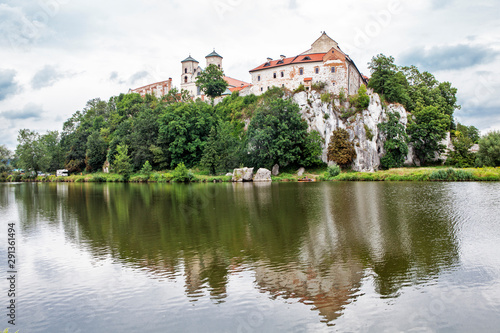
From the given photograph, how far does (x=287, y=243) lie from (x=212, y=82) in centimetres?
6246

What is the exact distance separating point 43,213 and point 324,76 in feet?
156

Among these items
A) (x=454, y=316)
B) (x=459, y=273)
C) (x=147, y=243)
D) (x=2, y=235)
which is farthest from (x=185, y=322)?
(x=2, y=235)

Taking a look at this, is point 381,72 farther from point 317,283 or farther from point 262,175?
point 317,283

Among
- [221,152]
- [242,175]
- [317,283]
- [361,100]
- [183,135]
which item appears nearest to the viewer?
[317,283]

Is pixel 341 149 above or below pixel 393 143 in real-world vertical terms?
below

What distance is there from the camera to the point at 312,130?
184 ft

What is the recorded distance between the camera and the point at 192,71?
90.1m

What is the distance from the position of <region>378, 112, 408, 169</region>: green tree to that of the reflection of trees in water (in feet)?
107

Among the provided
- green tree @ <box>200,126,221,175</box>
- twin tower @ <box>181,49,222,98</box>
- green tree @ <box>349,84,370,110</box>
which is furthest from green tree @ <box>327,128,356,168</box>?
twin tower @ <box>181,49,222,98</box>

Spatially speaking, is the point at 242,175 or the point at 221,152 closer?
the point at 242,175

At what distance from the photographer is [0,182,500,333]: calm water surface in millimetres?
7320

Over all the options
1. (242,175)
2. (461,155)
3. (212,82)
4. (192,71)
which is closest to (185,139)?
(242,175)

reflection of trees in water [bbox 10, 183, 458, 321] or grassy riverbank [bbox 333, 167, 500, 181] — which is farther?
grassy riverbank [bbox 333, 167, 500, 181]

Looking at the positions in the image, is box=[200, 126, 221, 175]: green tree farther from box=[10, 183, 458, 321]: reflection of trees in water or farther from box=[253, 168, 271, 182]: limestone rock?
box=[10, 183, 458, 321]: reflection of trees in water
